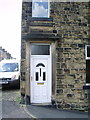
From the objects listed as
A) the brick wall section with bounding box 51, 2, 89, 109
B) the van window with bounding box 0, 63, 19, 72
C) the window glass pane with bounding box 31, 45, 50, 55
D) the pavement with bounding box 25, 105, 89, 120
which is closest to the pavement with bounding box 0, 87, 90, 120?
the pavement with bounding box 25, 105, 89, 120

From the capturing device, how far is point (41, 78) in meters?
8.66

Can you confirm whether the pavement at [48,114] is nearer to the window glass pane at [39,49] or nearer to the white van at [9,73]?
the window glass pane at [39,49]

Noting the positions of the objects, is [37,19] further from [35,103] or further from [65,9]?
[35,103]

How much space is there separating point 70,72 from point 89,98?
1.71 metres

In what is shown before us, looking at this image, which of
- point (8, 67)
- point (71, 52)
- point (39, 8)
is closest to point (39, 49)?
point (71, 52)

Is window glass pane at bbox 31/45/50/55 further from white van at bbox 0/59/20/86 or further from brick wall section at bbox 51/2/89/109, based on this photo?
white van at bbox 0/59/20/86

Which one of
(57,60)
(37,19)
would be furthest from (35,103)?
(37,19)

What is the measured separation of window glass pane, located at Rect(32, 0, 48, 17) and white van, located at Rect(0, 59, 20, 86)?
527 centimetres

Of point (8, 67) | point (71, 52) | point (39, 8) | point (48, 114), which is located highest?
point (39, 8)

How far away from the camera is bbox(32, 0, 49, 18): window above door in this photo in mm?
8676

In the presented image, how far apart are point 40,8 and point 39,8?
0.19 feet

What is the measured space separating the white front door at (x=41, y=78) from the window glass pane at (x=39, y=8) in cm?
231

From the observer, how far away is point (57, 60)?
836cm

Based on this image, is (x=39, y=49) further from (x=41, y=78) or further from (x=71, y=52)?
(x=71, y=52)
